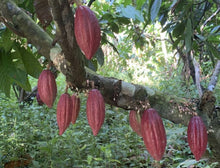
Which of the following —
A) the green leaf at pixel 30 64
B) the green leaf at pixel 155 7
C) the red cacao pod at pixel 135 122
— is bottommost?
the red cacao pod at pixel 135 122

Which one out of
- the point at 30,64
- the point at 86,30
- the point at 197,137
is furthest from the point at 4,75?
the point at 197,137

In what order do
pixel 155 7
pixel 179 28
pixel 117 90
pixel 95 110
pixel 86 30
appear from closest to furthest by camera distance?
pixel 86 30 → pixel 95 110 → pixel 117 90 → pixel 155 7 → pixel 179 28

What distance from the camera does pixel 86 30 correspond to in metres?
0.53

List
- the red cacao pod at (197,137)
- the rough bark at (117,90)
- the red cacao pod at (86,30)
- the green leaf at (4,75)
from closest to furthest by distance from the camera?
1. the red cacao pod at (86,30)
2. the red cacao pod at (197,137)
3. the rough bark at (117,90)
4. the green leaf at (4,75)

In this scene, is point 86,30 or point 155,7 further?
point 155,7

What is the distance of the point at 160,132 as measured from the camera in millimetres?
707

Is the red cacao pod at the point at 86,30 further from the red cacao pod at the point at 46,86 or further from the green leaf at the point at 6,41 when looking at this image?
the green leaf at the point at 6,41

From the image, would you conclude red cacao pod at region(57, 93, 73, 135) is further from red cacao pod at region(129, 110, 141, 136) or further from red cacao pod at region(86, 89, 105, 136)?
red cacao pod at region(129, 110, 141, 136)

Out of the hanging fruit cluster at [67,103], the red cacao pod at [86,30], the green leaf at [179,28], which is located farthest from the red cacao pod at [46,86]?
the green leaf at [179,28]

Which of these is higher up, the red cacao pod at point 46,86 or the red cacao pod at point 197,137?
the red cacao pod at point 46,86

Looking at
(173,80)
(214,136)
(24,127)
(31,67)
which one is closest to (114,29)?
(31,67)

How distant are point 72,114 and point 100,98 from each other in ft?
0.49

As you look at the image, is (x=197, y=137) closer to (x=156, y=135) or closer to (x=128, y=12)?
(x=156, y=135)

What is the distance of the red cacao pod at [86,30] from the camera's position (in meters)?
0.53
